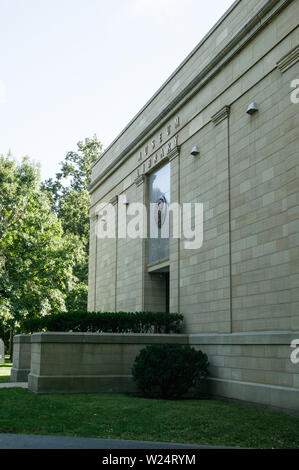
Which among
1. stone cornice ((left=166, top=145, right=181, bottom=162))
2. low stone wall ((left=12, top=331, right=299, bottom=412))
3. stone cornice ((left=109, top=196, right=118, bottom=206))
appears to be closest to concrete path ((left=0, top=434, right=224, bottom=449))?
low stone wall ((left=12, top=331, right=299, bottom=412))

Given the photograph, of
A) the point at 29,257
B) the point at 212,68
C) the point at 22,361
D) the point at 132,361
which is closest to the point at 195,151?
the point at 212,68

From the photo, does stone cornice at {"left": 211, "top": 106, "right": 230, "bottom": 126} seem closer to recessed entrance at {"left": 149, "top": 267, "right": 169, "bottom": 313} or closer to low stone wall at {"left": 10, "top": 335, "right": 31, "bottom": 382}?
recessed entrance at {"left": 149, "top": 267, "right": 169, "bottom": 313}

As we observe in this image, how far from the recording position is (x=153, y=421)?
1130 cm

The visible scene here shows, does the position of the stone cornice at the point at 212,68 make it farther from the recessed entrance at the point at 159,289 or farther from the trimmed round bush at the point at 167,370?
the trimmed round bush at the point at 167,370

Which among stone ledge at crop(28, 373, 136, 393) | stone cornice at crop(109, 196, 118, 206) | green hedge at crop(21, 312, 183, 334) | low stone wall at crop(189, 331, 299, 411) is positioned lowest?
stone ledge at crop(28, 373, 136, 393)

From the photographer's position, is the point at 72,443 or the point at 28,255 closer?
the point at 72,443

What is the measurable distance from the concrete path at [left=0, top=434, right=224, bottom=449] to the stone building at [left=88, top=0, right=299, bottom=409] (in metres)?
4.71

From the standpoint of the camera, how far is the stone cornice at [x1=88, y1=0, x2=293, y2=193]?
15.4 metres

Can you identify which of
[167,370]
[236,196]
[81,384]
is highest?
[236,196]

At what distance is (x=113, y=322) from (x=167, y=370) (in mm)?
3360

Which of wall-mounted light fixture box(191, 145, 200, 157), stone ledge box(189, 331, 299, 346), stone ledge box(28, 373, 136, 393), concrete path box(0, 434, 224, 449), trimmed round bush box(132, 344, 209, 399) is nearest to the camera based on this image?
concrete path box(0, 434, 224, 449)

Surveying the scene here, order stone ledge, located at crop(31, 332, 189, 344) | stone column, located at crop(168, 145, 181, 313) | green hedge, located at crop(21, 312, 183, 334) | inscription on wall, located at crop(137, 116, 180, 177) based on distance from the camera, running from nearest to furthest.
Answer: stone ledge, located at crop(31, 332, 189, 344), green hedge, located at crop(21, 312, 183, 334), stone column, located at crop(168, 145, 181, 313), inscription on wall, located at crop(137, 116, 180, 177)

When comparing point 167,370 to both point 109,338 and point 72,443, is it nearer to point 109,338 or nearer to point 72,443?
point 109,338
